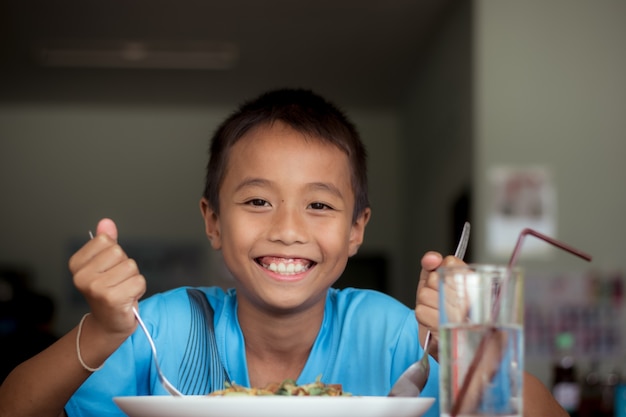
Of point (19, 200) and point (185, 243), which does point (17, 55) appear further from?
point (185, 243)

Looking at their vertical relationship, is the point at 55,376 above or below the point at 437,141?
below

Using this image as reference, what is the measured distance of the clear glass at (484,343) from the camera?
2.26 ft

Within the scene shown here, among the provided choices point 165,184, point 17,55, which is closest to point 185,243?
point 165,184

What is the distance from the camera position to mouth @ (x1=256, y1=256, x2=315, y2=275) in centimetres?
117

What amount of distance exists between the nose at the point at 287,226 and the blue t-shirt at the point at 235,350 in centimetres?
19

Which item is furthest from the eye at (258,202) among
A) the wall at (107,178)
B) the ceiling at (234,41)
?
the wall at (107,178)

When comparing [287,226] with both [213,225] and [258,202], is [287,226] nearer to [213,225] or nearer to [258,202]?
[258,202]

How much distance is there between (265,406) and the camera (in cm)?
69

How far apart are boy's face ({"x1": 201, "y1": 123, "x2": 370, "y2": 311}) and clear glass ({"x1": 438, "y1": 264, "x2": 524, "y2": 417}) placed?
47 centimetres

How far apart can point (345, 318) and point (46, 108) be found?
20.6 ft

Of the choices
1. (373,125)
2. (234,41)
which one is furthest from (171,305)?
(373,125)

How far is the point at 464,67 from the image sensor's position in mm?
4316

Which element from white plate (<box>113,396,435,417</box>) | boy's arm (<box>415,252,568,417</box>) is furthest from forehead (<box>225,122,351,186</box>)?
white plate (<box>113,396,435,417</box>)

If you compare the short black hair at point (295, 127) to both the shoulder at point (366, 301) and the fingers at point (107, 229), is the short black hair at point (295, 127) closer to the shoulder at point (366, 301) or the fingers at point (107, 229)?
the shoulder at point (366, 301)
